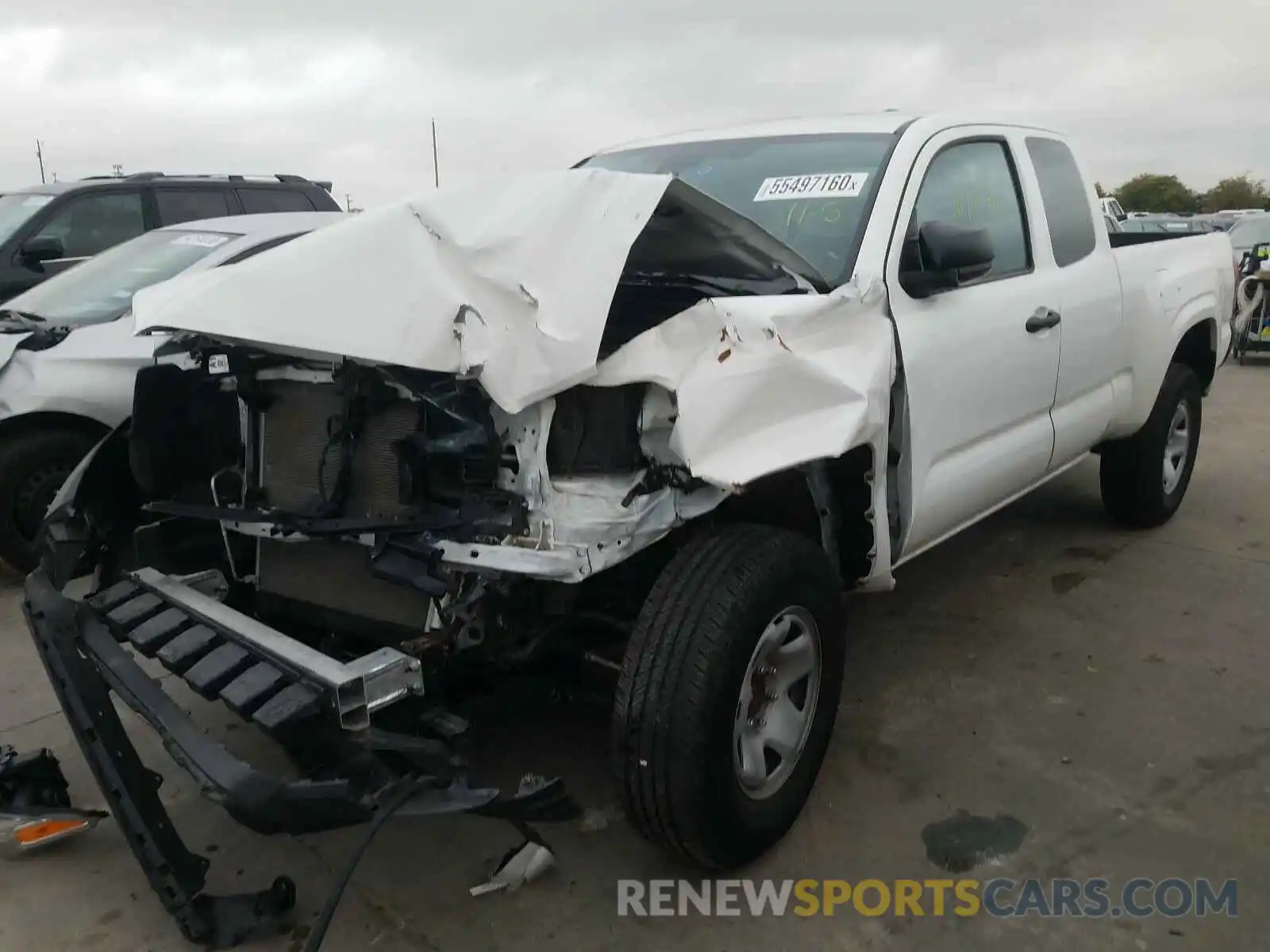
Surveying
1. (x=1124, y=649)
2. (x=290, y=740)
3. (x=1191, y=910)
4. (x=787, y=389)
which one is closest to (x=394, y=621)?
(x=290, y=740)

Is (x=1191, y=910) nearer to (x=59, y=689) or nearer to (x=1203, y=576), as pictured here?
(x=1203, y=576)

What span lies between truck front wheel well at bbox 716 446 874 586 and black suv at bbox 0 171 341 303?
220 inches

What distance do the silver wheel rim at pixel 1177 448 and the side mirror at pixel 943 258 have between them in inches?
99.6

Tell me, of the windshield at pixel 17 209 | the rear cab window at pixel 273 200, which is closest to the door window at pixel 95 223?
the windshield at pixel 17 209

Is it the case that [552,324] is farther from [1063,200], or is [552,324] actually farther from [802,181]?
[1063,200]

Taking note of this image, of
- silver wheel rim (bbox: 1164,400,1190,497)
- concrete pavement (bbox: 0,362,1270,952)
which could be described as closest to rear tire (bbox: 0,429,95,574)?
concrete pavement (bbox: 0,362,1270,952)

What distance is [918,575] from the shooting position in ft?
15.9

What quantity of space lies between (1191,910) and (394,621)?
2.14 m

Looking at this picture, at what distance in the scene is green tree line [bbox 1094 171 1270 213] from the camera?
6488cm

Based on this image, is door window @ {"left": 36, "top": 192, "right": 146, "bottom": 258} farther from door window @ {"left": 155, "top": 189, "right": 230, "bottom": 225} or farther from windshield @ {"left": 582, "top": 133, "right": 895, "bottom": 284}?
windshield @ {"left": 582, "top": 133, "right": 895, "bottom": 284}

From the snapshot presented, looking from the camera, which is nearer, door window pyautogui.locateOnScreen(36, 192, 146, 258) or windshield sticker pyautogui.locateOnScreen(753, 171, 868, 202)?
windshield sticker pyautogui.locateOnScreen(753, 171, 868, 202)

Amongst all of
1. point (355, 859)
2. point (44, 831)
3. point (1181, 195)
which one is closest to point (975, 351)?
point (355, 859)

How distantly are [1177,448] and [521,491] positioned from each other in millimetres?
4201

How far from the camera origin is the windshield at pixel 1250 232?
13297mm
